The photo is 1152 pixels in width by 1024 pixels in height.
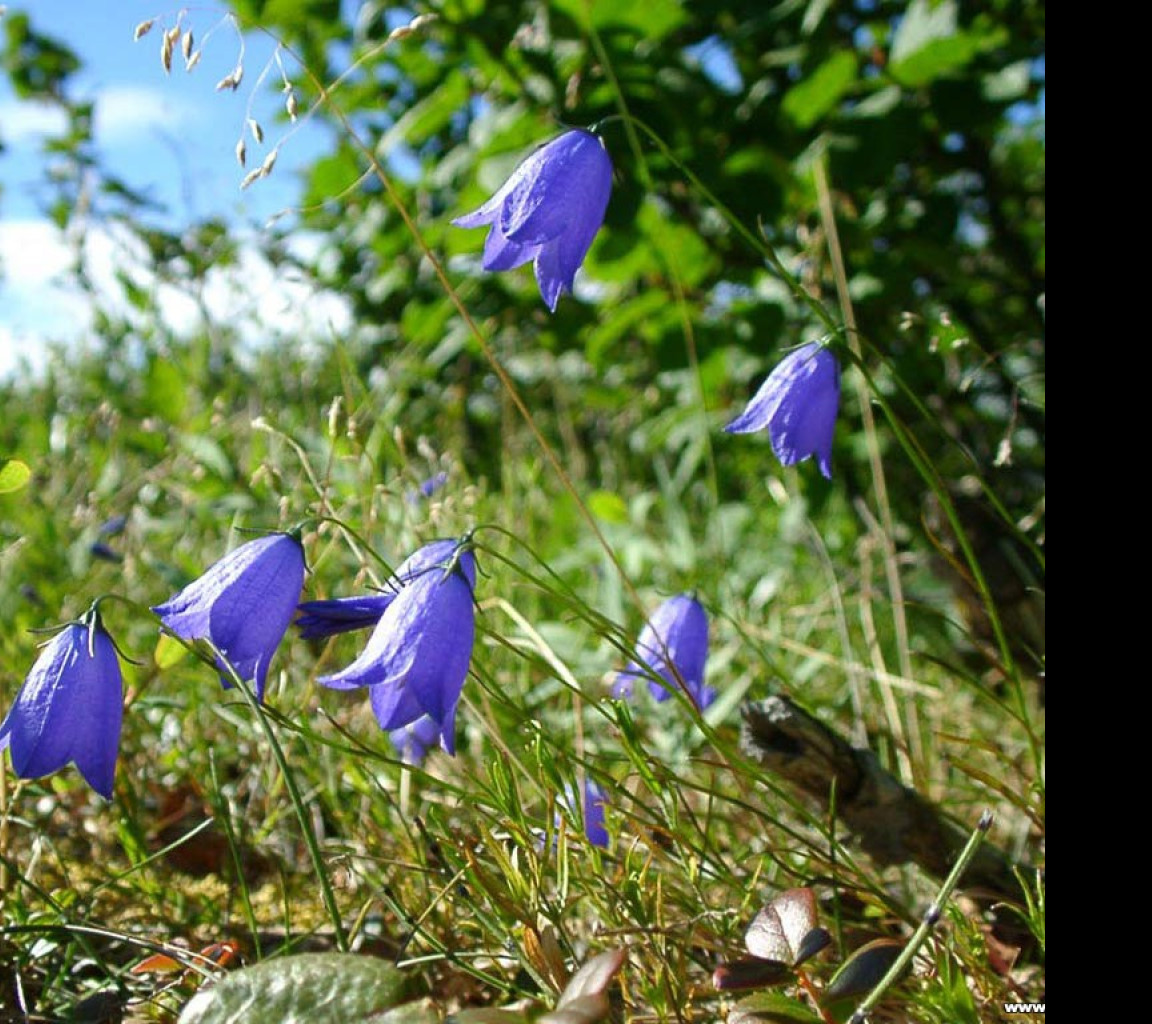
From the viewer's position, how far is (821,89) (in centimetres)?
229

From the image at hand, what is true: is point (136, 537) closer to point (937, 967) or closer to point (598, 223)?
point (598, 223)

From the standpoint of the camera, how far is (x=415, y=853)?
49.2 inches

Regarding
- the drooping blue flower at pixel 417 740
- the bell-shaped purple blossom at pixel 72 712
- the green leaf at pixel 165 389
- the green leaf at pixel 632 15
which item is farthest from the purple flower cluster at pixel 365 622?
the green leaf at pixel 165 389

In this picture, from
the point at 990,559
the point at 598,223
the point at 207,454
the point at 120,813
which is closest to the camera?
the point at 598,223

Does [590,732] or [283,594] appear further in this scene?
[590,732]

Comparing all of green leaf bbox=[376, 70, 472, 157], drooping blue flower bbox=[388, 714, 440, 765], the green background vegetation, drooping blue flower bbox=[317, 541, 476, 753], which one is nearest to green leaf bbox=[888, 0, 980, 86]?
the green background vegetation

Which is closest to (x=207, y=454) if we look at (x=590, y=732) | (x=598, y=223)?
(x=590, y=732)

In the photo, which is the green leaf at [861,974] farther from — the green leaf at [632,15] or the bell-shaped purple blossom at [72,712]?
the green leaf at [632,15]

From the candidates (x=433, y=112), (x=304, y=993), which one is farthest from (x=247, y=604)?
(x=433, y=112)

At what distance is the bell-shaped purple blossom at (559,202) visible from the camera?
1148 millimetres

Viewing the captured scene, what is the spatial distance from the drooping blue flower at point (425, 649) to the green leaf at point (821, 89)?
5.29ft

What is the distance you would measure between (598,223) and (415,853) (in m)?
0.67

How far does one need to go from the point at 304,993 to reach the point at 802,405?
2.45 ft

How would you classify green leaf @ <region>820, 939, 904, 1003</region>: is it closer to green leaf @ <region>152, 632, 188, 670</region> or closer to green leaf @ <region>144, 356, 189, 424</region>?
green leaf @ <region>152, 632, 188, 670</region>
